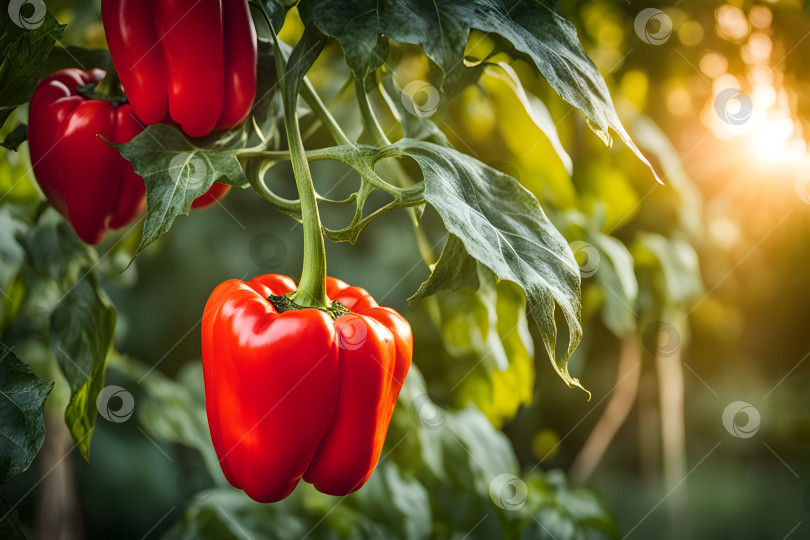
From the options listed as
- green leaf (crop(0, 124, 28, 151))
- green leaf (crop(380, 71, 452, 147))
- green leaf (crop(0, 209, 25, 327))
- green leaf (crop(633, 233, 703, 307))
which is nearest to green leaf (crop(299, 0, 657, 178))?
green leaf (crop(380, 71, 452, 147))

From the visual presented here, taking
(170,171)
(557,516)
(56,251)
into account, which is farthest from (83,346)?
(557,516)

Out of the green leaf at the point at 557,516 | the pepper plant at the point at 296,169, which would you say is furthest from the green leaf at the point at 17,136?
the green leaf at the point at 557,516

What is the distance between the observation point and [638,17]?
26.7 inches

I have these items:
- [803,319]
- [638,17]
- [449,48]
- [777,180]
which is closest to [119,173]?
[449,48]

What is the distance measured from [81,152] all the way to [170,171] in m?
0.13

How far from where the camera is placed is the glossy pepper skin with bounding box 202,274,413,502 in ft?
1.05

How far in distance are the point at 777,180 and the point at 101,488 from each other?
0.99 metres

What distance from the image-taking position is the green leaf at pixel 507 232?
275 mm

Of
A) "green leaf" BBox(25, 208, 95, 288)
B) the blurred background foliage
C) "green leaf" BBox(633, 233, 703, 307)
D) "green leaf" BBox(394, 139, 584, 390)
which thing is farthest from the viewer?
"green leaf" BBox(633, 233, 703, 307)

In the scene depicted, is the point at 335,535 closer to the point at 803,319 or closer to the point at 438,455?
the point at 438,455

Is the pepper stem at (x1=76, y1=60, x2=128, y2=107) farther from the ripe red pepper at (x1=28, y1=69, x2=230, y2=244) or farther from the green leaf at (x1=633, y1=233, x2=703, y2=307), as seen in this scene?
the green leaf at (x1=633, y1=233, x2=703, y2=307)

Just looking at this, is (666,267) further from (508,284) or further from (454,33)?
(454,33)

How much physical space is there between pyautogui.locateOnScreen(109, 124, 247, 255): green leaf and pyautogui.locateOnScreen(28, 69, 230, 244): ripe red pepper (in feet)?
0.25

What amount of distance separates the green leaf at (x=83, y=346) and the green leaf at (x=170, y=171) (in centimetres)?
17
